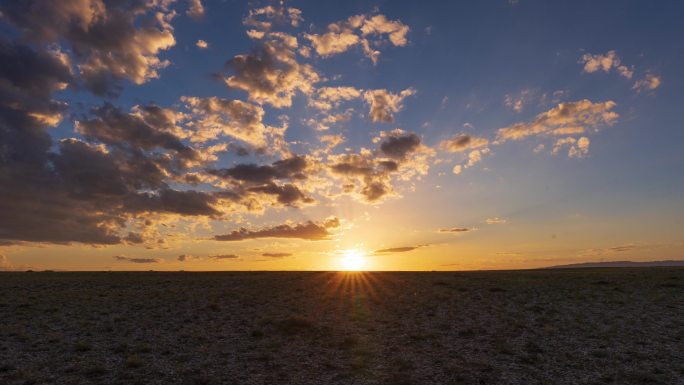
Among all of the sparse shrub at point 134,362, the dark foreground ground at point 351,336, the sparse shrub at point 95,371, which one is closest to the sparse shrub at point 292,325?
the dark foreground ground at point 351,336

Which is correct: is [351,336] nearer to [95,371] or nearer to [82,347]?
[95,371]

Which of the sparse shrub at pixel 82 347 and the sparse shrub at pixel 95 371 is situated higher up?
the sparse shrub at pixel 82 347

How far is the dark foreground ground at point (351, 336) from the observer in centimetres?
2066

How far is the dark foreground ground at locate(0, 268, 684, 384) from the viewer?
2066cm

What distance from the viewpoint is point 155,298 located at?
1676 inches

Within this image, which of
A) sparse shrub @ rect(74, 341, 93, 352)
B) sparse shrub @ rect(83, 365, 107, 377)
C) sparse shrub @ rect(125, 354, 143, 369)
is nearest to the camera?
sparse shrub @ rect(83, 365, 107, 377)

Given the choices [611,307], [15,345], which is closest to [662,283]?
[611,307]

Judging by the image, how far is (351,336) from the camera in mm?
27812

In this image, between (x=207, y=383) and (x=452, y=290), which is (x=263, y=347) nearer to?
(x=207, y=383)

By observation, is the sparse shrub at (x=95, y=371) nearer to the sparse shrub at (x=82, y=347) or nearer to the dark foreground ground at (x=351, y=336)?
the dark foreground ground at (x=351, y=336)

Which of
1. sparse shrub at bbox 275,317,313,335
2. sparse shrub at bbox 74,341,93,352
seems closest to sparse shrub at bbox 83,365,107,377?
sparse shrub at bbox 74,341,93,352

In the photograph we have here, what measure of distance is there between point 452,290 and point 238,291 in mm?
23601

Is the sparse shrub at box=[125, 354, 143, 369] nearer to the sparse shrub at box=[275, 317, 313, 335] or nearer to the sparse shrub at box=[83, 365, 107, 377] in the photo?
the sparse shrub at box=[83, 365, 107, 377]

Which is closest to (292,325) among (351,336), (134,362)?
(351,336)
